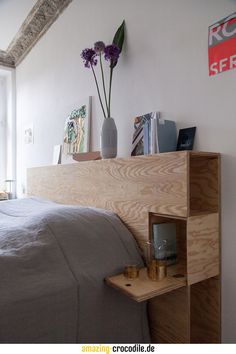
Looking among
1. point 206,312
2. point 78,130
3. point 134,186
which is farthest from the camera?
point 78,130

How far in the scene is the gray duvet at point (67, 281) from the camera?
83 cm

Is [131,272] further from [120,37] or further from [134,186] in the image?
[120,37]

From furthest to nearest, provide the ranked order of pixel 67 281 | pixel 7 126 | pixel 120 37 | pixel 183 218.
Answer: pixel 7 126 → pixel 120 37 → pixel 183 218 → pixel 67 281

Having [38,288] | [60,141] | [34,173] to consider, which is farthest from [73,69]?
[38,288]

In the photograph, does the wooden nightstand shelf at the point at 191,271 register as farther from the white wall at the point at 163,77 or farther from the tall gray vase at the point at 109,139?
the tall gray vase at the point at 109,139

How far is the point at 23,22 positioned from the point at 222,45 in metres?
2.56

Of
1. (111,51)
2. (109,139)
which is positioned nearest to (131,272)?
(109,139)

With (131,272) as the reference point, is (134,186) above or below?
above

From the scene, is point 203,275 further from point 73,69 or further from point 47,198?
point 73,69

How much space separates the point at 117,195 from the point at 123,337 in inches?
25.2

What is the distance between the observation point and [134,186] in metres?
1.27

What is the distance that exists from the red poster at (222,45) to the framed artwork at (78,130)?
107cm

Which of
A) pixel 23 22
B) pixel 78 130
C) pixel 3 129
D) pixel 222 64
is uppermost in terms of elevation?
pixel 23 22

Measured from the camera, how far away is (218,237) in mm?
1122
